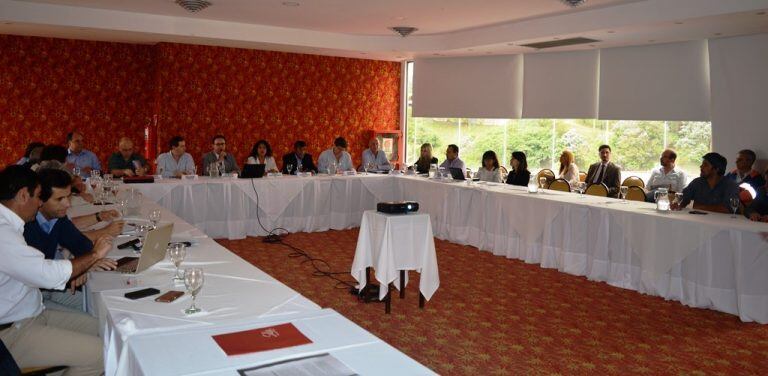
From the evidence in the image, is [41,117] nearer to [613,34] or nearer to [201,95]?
[201,95]

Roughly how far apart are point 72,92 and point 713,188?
9.16 metres

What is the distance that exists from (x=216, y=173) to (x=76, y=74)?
3.72 metres

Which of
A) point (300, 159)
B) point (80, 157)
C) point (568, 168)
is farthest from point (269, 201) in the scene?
point (568, 168)

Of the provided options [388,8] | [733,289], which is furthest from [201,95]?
[733,289]

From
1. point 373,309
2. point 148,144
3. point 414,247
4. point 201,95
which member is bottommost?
point 373,309

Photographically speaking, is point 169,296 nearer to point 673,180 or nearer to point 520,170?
point 520,170

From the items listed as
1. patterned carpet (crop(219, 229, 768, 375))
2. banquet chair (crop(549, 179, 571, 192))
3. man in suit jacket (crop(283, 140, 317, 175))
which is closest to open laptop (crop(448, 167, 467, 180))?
banquet chair (crop(549, 179, 571, 192))

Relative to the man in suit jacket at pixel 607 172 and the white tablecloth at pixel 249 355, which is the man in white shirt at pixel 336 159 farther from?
the white tablecloth at pixel 249 355

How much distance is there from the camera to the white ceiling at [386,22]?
7359mm

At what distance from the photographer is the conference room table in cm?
199

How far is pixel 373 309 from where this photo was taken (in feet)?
16.6

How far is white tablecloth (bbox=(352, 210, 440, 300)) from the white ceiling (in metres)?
3.55

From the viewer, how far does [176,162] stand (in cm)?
833

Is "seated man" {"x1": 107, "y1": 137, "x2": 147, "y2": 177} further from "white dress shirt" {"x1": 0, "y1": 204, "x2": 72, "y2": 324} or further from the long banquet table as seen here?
"white dress shirt" {"x1": 0, "y1": 204, "x2": 72, "y2": 324}
